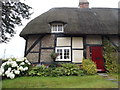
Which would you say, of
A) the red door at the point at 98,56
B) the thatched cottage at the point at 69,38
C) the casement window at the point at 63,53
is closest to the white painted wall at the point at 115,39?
the thatched cottage at the point at 69,38

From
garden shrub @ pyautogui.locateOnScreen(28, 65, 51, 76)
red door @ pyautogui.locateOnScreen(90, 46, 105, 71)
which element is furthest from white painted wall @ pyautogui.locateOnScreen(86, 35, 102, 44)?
garden shrub @ pyautogui.locateOnScreen(28, 65, 51, 76)

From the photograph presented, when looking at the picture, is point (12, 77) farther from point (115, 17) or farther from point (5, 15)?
point (115, 17)

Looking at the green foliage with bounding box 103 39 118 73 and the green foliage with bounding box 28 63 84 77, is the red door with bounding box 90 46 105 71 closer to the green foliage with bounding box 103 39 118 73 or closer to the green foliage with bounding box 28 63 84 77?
the green foliage with bounding box 103 39 118 73

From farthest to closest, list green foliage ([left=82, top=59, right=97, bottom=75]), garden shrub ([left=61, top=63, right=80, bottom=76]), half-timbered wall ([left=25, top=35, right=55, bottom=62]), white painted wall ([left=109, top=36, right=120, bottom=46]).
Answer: white painted wall ([left=109, top=36, right=120, bottom=46]) → half-timbered wall ([left=25, top=35, right=55, bottom=62]) → green foliage ([left=82, top=59, right=97, bottom=75]) → garden shrub ([left=61, top=63, right=80, bottom=76])

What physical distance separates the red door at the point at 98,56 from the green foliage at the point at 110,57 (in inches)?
16.2

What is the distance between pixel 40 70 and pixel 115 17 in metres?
9.58

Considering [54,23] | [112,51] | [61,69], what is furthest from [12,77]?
[112,51]

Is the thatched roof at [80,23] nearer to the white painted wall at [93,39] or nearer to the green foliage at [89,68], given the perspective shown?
the white painted wall at [93,39]

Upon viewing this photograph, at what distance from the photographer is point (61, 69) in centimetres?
862

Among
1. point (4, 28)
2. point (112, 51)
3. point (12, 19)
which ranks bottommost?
point (112, 51)

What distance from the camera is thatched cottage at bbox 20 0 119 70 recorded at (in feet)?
34.2

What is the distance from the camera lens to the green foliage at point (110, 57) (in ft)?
31.9

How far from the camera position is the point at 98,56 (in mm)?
10438

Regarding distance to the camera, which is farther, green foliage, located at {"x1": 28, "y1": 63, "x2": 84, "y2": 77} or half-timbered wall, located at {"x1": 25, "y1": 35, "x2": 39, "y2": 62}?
half-timbered wall, located at {"x1": 25, "y1": 35, "x2": 39, "y2": 62}
